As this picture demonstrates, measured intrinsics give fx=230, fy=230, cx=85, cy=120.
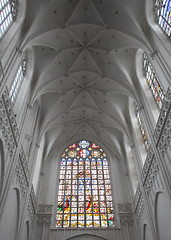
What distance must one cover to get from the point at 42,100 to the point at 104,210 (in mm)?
10105

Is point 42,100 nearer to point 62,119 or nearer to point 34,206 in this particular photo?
point 62,119

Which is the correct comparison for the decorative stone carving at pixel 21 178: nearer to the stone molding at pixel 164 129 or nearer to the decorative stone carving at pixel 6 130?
the decorative stone carving at pixel 6 130

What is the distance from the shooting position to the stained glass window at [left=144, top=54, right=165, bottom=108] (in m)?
13.1

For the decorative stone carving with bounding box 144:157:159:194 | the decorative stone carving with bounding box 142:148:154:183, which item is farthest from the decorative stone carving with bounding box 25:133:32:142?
the decorative stone carving with bounding box 144:157:159:194

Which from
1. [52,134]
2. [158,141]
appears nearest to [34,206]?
[52,134]

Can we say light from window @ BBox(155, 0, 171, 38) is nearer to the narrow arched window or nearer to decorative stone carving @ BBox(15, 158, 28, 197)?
the narrow arched window

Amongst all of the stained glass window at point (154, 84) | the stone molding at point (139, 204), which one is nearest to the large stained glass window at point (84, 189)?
the stone molding at point (139, 204)

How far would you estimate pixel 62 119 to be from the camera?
21.3 meters

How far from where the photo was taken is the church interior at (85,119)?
456 inches

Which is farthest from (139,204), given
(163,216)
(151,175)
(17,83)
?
(17,83)

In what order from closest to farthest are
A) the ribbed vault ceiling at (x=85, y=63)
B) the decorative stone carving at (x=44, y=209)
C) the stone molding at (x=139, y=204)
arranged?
the ribbed vault ceiling at (x=85, y=63)
the stone molding at (x=139, y=204)
the decorative stone carving at (x=44, y=209)

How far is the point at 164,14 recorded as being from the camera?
482 inches

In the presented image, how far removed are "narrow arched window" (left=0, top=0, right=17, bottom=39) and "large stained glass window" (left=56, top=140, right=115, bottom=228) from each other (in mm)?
13034

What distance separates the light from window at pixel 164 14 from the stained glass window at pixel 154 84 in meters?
2.78
